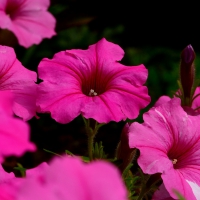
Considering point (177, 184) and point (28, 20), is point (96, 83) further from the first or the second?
point (28, 20)

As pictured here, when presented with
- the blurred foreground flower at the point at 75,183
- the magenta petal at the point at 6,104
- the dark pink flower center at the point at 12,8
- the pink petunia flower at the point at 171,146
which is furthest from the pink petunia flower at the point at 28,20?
the blurred foreground flower at the point at 75,183

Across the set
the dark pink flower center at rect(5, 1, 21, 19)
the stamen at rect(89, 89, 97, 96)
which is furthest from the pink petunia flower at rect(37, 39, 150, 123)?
the dark pink flower center at rect(5, 1, 21, 19)

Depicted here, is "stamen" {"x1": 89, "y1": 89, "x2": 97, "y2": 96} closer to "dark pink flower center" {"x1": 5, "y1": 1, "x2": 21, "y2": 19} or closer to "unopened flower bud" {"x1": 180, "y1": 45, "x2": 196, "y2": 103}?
"unopened flower bud" {"x1": 180, "y1": 45, "x2": 196, "y2": 103}

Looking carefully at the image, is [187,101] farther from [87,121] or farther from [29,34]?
[29,34]

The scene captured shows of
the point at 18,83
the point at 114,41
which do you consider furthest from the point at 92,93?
the point at 114,41

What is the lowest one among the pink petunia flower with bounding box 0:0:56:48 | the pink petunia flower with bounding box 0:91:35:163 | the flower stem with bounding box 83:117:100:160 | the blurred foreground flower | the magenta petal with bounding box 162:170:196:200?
the pink petunia flower with bounding box 0:0:56:48

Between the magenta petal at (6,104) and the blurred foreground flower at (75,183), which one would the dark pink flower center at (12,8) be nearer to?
the magenta petal at (6,104)
